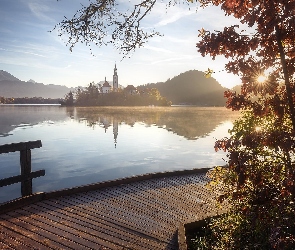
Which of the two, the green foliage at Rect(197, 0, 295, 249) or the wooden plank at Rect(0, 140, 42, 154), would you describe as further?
the wooden plank at Rect(0, 140, 42, 154)

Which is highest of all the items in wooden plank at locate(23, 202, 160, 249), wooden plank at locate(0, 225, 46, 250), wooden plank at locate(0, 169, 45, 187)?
wooden plank at locate(0, 169, 45, 187)

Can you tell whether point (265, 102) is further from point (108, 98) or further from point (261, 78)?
point (108, 98)

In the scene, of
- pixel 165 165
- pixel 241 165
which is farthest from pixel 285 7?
pixel 165 165

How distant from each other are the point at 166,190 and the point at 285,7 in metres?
7.79

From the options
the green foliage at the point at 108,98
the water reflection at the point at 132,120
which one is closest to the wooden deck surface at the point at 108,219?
the water reflection at the point at 132,120

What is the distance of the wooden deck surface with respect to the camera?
5898 mm

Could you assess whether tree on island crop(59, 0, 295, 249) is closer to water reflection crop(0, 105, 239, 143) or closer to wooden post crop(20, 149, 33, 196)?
wooden post crop(20, 149, 33, 196)

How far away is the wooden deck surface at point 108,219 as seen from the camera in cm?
590

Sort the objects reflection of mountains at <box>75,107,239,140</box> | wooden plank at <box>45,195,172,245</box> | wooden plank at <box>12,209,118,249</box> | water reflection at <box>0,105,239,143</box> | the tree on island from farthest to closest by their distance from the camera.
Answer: reflection of mountains at <box>75,107,239,140</box> → water reflection at <box>0,105,239,143</box> → wooden plank at <box>45,195,172,245</box> → wooden plank at <box>12,209,118,249</box> → the tree on island

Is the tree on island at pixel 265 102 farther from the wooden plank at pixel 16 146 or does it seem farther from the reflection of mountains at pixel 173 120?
the reflection of mountains at pixel 173 120

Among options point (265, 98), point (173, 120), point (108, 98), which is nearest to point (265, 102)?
point (265, 98)

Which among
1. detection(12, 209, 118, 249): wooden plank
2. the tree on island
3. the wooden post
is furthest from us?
the wooden post

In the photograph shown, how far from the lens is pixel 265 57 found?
4.30 meters

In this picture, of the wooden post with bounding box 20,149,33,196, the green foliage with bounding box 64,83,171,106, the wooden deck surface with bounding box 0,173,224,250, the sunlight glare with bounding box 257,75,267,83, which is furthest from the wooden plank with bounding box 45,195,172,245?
the green foliage with bounding box 64,83,171,106
